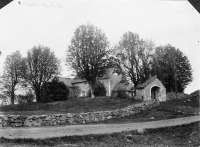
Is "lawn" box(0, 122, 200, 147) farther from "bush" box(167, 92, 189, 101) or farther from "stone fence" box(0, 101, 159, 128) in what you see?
"bush" box(167, 92, 189, 101)

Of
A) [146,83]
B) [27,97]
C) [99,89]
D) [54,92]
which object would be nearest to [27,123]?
[54,92]

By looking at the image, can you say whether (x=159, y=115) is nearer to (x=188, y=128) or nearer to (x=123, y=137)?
(x=188, y=128)

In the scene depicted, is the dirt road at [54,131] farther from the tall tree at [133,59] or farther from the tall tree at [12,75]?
the tall tree at [133,59]

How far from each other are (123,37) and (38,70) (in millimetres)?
16467

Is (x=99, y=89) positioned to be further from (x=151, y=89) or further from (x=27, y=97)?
(x=27, y=97)

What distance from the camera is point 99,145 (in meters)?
11.7

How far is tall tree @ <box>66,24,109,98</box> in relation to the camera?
113 ft

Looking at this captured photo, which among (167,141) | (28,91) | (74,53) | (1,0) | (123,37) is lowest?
(167,141)

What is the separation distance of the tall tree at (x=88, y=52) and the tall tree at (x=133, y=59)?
10.5 ft

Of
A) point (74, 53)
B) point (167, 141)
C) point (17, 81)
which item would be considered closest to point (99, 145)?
point (167, 141)

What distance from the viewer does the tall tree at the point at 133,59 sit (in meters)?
38.7

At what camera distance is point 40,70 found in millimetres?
42844

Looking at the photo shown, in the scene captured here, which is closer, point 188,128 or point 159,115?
point 188,128

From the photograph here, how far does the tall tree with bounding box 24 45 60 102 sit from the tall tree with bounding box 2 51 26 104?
54.9 inches
